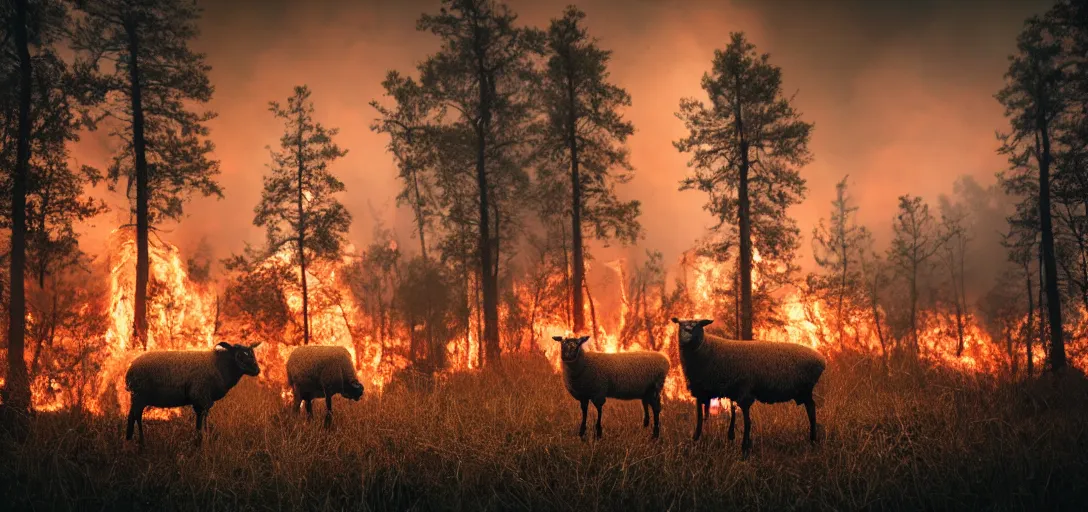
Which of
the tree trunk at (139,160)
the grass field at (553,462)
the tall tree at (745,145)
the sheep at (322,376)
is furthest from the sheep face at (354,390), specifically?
the tall tree at (745,145)

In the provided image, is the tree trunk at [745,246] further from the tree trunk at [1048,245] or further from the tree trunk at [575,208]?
the tree trunk at [1048,245]

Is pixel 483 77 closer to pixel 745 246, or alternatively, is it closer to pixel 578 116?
pixel 578 116

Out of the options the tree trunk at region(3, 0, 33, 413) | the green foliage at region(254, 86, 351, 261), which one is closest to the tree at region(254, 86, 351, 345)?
the green foliage at region(254, 86, 351, 261)

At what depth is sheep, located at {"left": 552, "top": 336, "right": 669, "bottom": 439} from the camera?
20.5 feet

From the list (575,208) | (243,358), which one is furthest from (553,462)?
(575,208)

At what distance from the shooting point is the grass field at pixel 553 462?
4.91 metres

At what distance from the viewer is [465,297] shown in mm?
23078

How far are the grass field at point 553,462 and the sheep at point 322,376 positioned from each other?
0.39 m

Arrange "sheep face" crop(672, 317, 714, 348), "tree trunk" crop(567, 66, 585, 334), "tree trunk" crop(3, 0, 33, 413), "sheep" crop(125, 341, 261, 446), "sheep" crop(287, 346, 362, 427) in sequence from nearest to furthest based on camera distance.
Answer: "sheep face" crop(672, 317, 714, 348) < "sheep" crop(125, 341, 261, 446) < "sheep" crop(287, 346, 362, 427) < "tree trunk" crop(3, 0, 33, 413) < "tree trunk" crop(567, 66, 585, 334)

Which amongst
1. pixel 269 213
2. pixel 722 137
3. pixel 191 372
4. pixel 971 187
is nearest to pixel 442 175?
pixel 269 213

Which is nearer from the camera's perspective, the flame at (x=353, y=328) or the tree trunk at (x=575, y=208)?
the flame at (x=353, y=328)

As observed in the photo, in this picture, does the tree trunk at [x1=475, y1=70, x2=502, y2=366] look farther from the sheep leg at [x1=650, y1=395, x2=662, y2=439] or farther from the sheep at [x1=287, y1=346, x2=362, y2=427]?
the sheep leg at [x1=650, y1=395, x2=662, y2=439]

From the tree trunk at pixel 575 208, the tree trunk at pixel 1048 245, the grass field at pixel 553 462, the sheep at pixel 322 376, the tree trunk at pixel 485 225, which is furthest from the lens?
the tree trunk at pixel 575 208

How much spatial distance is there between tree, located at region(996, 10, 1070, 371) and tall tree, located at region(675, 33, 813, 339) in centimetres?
644
